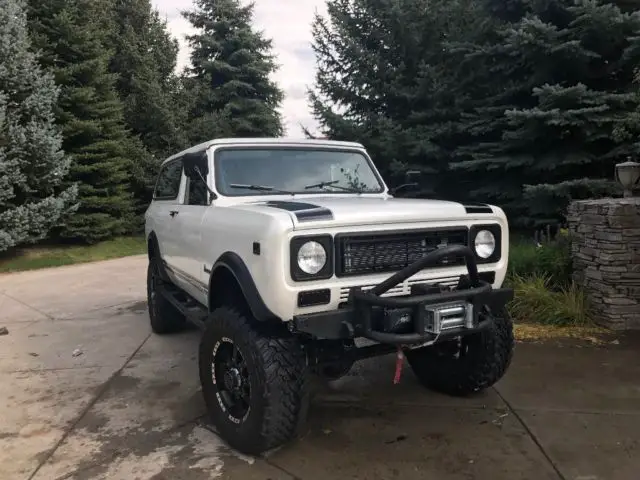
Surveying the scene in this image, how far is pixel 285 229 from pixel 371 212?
0.52 metres

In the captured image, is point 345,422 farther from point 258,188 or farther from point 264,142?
point 264,142

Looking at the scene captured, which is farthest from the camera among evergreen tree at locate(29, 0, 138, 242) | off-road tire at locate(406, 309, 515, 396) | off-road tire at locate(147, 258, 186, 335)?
evergreen tree at locate(29, 0, 138, 242)

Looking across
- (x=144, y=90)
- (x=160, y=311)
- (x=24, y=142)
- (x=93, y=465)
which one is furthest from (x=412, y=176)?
(x=144, y=90)

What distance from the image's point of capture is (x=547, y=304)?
5605 mm

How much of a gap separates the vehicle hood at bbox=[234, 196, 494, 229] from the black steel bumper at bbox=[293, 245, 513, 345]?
1.10 ft

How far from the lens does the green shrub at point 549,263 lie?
20.1 feet

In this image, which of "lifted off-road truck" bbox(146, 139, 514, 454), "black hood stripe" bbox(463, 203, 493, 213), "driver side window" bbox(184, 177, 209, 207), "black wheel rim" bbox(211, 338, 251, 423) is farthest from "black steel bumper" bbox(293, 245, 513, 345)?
"driver side window" bbox(184, 177, 209, 207)

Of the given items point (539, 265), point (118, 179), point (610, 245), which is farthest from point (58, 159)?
point (610, 245)

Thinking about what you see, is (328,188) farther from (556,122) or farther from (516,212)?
(516,212)

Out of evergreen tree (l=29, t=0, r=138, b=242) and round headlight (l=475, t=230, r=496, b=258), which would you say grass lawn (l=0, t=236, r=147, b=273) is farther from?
round headlight (l=475, t=230, r=496, b=258)

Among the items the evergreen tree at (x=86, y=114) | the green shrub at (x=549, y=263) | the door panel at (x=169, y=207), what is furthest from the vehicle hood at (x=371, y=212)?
the evergreen tree at (x=86, y=114)

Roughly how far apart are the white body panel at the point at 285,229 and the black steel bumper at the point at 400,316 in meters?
0.10

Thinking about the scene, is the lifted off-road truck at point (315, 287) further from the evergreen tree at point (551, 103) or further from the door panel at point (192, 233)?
the evergreen tree at point (551, 103)

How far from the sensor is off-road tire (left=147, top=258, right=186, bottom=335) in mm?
5680
